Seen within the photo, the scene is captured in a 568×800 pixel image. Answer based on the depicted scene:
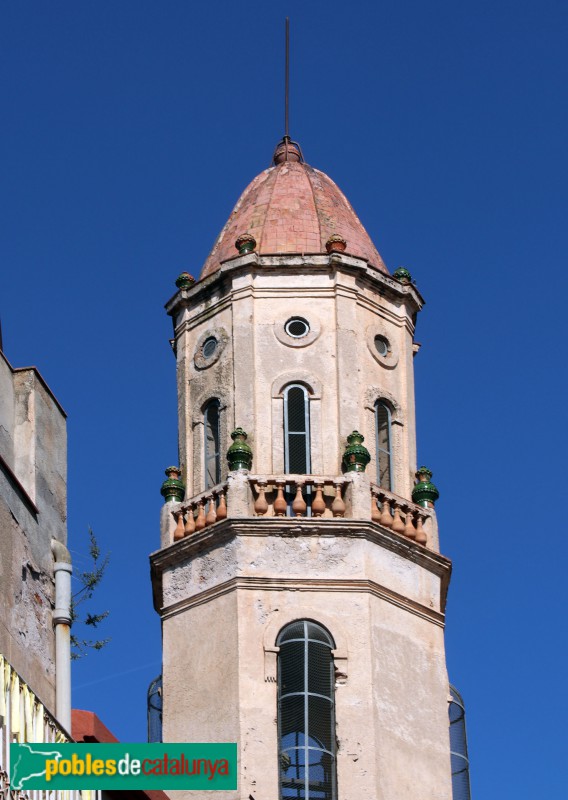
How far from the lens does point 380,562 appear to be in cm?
3067

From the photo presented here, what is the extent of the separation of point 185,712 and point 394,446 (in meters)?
5.34

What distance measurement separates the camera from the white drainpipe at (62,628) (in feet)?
68.6

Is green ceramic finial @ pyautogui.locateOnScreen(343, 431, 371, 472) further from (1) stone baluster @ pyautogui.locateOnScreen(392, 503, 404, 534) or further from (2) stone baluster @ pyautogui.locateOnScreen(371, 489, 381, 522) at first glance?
(1) stone baluster @ pyautogui.locateOnScreen(392, 503, 404, 534)

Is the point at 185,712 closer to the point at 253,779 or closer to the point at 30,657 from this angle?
the point at 253,779

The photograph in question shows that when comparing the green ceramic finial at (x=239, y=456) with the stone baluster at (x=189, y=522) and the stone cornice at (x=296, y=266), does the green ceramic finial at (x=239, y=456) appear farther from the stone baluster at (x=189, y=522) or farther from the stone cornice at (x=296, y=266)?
the stone cornice at (x=296, y=266)

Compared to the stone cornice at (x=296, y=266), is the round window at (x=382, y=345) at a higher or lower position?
lower

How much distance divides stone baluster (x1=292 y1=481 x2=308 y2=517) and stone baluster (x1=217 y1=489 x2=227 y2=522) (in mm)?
929

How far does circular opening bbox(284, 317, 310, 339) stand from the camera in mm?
32812

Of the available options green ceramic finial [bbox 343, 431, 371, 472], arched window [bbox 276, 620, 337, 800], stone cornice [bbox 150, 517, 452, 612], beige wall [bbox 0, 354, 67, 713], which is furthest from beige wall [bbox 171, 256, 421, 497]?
beige wall [bbox 0, 354, 67, 713]

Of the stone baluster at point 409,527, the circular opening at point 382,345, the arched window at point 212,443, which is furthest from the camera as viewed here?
the circular opening at point 382,345

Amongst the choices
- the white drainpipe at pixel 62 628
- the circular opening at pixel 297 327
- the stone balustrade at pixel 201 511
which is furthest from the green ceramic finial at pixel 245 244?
the white drainpipe at pixel 62 628

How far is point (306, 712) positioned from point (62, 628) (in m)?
8.48

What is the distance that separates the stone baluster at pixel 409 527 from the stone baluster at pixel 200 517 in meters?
2.78
